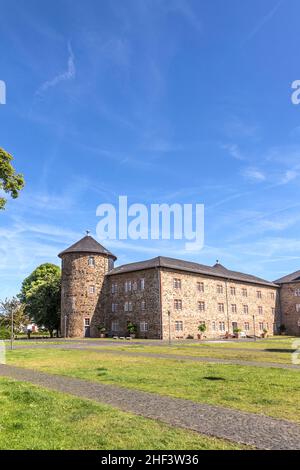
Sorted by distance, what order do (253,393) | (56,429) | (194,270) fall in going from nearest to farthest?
1. (56,429)
2. (253,393)
3. (194,270)

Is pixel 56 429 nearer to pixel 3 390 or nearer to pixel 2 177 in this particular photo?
pixel 3 390

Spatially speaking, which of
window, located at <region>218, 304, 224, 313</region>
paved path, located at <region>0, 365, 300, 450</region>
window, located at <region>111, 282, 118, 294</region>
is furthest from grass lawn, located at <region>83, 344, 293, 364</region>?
window, located at <region>218, 304, 224, 313</region>

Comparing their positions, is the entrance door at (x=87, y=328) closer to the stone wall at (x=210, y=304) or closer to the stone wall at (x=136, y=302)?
the stone wall at (x=136, y=302)

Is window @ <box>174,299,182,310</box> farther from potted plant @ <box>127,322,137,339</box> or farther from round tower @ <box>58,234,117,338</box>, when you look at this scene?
round tower @ <box>58,234,117,338</box>

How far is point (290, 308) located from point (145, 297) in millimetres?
32322

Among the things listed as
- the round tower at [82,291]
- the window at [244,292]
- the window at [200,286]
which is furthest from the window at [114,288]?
the window at [244,292]

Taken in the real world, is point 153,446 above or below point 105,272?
below

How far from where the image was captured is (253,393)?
1009 centimetres

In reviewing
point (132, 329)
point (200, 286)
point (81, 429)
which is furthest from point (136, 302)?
point (81, 429)

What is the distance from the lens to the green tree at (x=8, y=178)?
15328 mm

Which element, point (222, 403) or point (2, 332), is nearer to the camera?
point (222, 403)

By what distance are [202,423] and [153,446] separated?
167 centimetres

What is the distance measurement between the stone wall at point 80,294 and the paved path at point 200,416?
41245 mm
